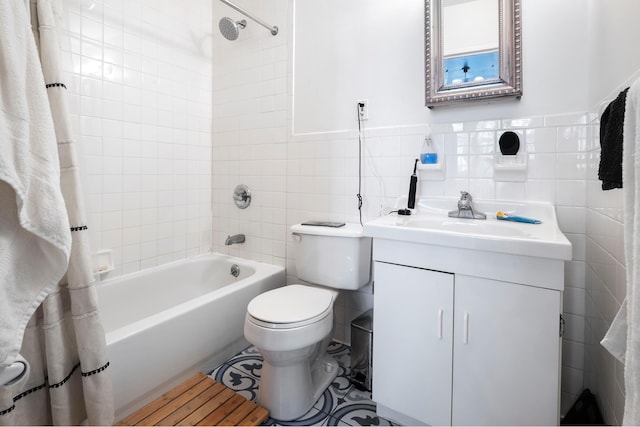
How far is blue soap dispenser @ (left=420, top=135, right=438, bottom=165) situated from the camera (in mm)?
1494

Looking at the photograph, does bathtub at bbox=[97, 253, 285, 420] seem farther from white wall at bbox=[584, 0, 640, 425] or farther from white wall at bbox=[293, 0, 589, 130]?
white wall at bbox=[584, 0, 640, 425]

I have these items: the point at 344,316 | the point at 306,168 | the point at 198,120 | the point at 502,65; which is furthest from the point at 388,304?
the point at 198,120

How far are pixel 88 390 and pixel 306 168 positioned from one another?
1.44 meters

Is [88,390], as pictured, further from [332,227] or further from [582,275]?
[582,275]

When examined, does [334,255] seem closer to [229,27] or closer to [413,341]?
[413,341]

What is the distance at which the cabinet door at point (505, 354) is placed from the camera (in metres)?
0.96

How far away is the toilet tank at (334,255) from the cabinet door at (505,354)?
1.83ft

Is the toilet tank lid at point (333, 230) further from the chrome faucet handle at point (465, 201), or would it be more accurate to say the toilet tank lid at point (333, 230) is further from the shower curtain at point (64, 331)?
the shower curtain at point (64, 331)

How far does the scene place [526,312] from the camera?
98cm

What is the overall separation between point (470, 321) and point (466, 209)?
0.54 meters

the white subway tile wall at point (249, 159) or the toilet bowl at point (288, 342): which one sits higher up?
the white subway tile wall at point (249, 159)

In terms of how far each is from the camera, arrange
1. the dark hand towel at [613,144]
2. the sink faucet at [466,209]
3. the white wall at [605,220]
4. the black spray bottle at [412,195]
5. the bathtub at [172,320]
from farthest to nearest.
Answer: the black spray bottle at [412,195] → the sink faucet at [466,209] → the bathtub at [172,320] → the white wall at [605,220] → the dark hand towel at [613,144]

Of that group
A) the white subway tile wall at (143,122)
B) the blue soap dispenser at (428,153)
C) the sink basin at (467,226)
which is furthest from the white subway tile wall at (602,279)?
the white subway tile wall at (143,122)

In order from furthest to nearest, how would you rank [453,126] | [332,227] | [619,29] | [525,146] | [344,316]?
[344,316], [332,227], [453,126], [525,146], [619,29]
